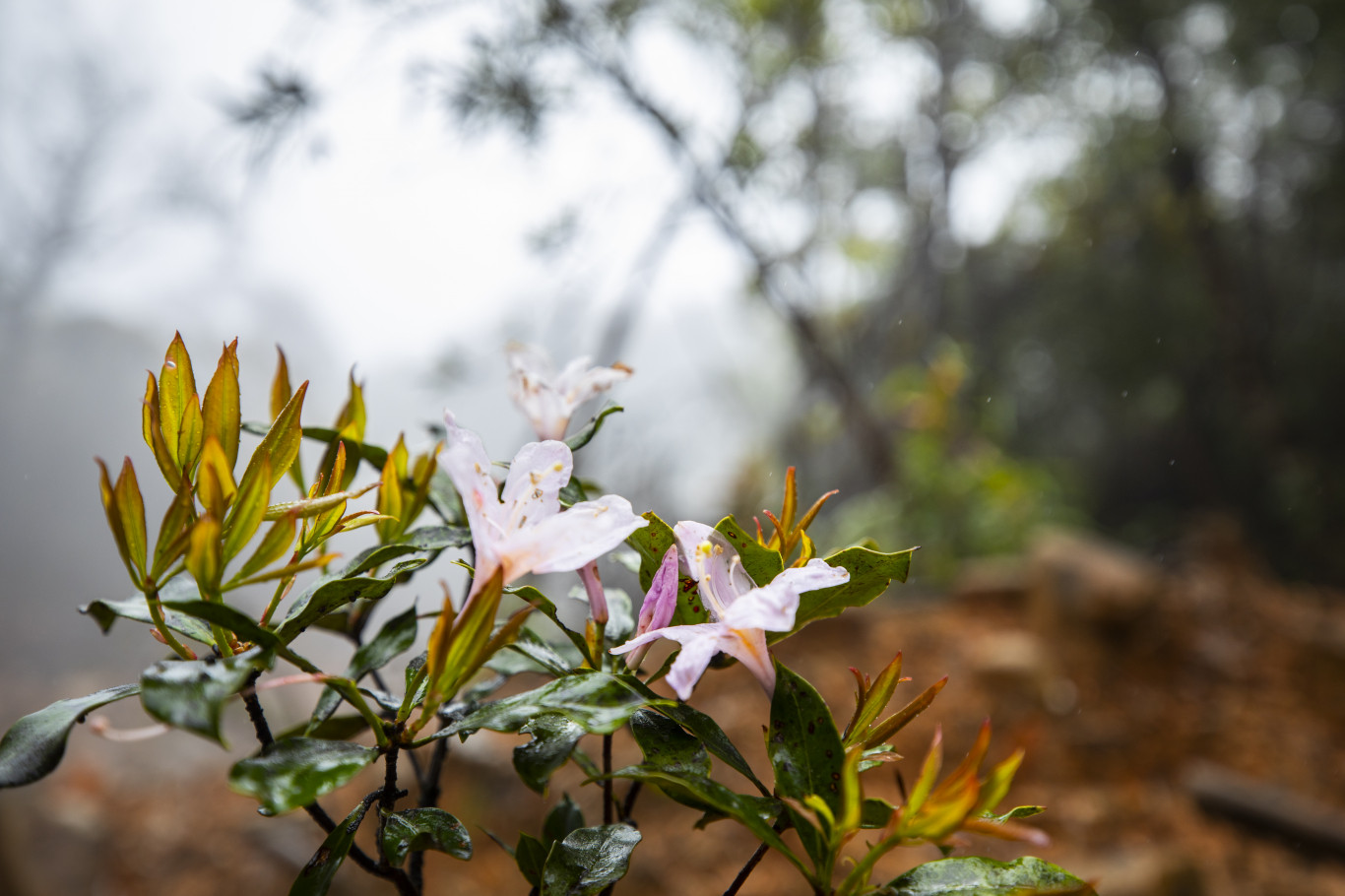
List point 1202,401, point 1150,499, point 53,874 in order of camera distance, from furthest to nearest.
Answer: point 1150,499 → point 1202,401 → point 53,874

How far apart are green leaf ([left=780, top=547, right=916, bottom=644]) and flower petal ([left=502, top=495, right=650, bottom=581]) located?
0.10 metres

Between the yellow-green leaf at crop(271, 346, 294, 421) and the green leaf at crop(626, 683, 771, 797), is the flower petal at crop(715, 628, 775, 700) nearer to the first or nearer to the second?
the green leaf at crop(626, 683, 771, 797)

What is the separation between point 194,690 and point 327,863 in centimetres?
13

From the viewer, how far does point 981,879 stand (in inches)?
13.6

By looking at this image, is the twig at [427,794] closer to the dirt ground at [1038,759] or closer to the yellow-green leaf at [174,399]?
the yellow-green leaf at [174,399]

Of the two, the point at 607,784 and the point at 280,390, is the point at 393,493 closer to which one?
the point at 280,390

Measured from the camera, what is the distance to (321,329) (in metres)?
2.24

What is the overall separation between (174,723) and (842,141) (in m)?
4.69

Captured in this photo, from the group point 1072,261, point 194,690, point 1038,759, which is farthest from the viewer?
point 1072,261

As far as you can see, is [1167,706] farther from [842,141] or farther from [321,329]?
[842,141]

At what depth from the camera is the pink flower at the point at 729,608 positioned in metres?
0.31

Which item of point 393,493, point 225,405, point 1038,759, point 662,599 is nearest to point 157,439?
point 225,405

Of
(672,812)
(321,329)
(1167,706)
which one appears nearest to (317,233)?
(321,329)

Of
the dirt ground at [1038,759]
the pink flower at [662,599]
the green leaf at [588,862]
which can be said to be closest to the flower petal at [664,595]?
the pink flower at [662,599]
